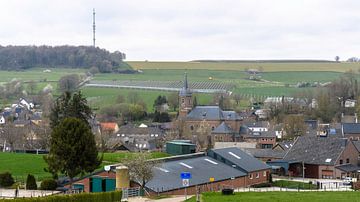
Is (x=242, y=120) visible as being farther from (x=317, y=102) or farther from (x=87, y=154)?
(x=87, y=154)

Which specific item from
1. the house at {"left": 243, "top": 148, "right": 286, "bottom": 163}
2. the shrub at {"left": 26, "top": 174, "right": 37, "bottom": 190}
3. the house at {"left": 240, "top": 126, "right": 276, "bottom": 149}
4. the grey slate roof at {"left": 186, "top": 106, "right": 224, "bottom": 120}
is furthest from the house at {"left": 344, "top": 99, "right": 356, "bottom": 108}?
the shrub at {"left": 26, "top": 174, "right": 37, "bottom": 190}

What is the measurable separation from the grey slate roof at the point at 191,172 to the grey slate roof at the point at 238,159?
79 centimetres

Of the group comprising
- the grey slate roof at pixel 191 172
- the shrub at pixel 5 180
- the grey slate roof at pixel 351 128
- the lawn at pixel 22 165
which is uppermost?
the grey slate roof at pixel 191 172

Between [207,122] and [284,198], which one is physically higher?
[284,198]

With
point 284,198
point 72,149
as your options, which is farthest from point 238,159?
point 284,198

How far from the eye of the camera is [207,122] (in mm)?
120938

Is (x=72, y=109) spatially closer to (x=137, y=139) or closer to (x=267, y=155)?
(x=267, y=155)

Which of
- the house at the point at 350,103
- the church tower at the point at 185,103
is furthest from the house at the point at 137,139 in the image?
the house at the point at 350,103

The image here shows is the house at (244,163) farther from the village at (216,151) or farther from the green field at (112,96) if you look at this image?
the green field at (112,96)

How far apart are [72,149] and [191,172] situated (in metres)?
9.37

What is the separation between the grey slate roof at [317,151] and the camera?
228 ft

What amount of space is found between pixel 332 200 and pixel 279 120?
94.2 m

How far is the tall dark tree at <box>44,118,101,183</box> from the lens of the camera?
154 feet

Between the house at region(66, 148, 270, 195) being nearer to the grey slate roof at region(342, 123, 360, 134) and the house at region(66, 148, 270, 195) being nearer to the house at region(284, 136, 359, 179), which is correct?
the house at region(284, 136, 359, 179)
